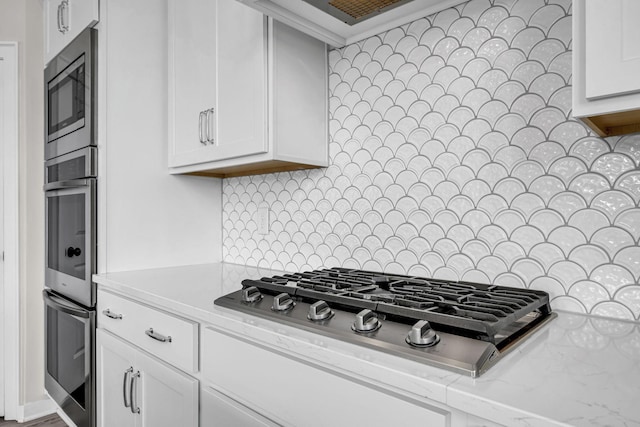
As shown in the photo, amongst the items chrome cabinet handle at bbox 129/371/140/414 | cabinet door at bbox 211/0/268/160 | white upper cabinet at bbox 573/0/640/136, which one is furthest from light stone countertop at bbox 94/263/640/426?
cabinet door at bbox 211/0/268/160

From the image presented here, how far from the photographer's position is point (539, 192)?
1.13 metres

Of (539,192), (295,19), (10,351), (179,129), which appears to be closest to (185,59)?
(179,129)

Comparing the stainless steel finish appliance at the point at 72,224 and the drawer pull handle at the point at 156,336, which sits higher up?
the stainless steel finish appliance at the point at 72,224

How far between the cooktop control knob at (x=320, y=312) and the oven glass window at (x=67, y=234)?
1.37 m

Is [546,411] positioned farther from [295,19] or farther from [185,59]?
[185,59]

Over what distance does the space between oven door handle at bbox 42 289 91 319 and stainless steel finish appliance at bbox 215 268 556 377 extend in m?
0.99

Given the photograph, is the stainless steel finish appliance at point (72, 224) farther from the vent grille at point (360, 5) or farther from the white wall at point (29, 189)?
the vent grille at point (360, 5)

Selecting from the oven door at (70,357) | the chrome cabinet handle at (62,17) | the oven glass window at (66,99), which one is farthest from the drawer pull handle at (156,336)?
the chrome cabinet handle at (62,17)

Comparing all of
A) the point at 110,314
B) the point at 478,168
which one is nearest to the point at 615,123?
the point at 478,168

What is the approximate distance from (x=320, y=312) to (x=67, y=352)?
5.66ft

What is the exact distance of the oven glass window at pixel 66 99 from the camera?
1.86 metres

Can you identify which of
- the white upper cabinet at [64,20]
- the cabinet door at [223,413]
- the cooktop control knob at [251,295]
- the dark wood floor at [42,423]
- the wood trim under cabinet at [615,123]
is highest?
the white upper cabinet at [64,20]

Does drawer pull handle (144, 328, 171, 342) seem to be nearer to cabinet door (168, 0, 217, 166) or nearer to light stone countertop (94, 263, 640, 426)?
light stone countertop (94, 263, 640, 426)

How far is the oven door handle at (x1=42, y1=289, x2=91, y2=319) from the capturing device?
5.84 ft
